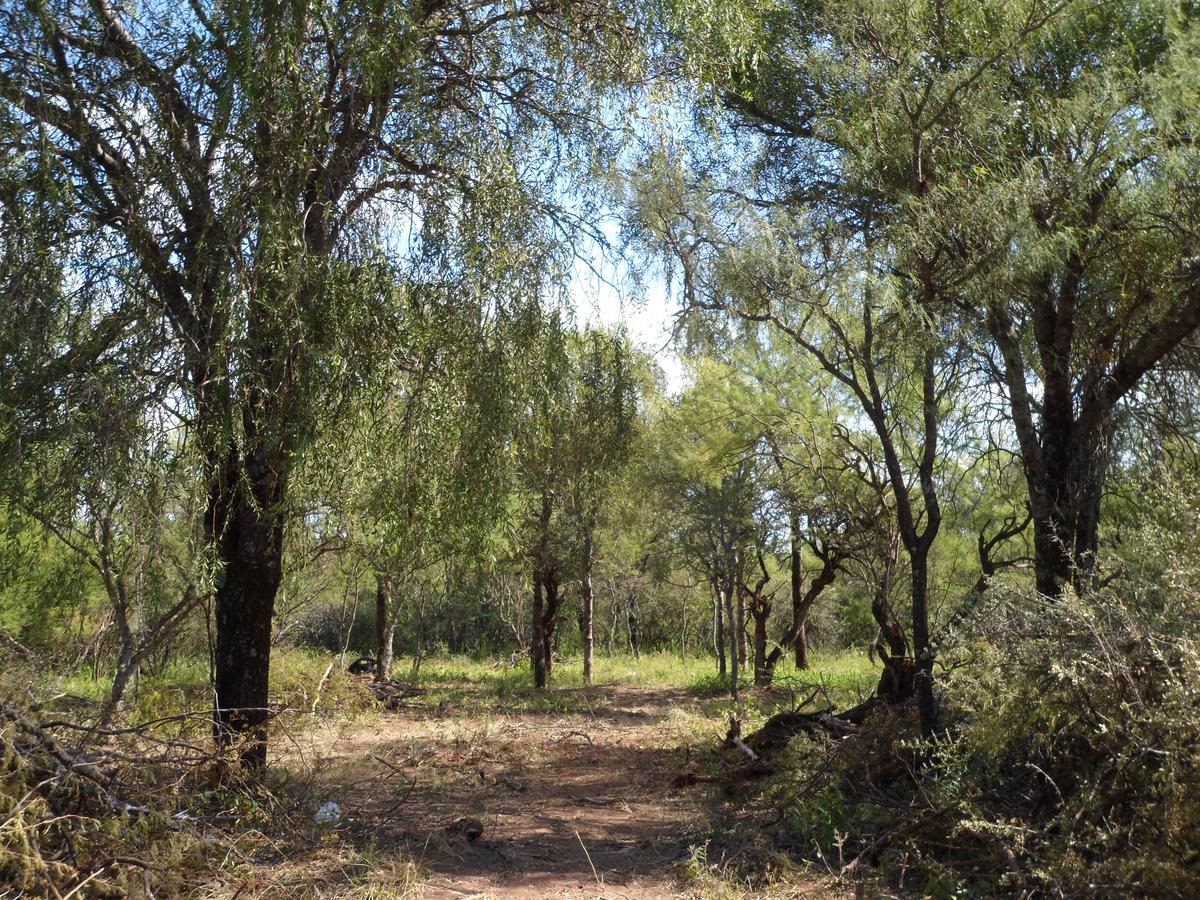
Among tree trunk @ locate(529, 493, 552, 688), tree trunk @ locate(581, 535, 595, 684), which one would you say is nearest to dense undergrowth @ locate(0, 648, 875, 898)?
tree trunk @ locate(529, 493, 552, 688)

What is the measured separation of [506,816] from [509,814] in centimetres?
8

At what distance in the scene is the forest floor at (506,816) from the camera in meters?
5.63

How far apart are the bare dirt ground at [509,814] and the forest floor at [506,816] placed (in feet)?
0.06

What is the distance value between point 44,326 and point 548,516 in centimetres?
1227

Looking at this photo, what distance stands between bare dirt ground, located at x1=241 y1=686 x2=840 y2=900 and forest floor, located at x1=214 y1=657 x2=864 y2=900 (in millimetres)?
18

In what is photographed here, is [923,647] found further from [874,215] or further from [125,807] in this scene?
[125,807]

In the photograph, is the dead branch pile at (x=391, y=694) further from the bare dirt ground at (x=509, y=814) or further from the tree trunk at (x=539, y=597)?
the tree trunk at (x=539, y=597)

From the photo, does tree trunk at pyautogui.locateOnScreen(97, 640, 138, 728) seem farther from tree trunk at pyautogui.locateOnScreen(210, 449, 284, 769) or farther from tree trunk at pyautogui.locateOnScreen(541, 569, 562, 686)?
tree trunk at pyautogui.locateOnScreen(541, 569, 562, 686)

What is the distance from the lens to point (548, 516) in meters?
17.6

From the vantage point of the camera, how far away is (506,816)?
24.8 feet

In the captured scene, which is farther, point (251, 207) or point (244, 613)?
point (244, 613)

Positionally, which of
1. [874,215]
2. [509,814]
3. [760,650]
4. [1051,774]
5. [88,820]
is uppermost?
[874,215]

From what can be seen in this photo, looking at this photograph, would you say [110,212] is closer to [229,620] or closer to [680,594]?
[229,620]

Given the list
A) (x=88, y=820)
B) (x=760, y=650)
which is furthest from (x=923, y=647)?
(x=760, y=650)
